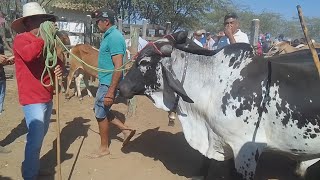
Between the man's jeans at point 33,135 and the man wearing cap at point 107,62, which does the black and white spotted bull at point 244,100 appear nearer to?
the man wearing cap at point 107,62

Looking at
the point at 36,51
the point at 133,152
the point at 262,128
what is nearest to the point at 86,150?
the point at 133,152

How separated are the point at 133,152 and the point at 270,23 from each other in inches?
1564

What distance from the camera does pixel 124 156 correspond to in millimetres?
5293

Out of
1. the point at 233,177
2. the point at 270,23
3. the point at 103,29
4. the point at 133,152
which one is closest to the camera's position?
the point at 233,177

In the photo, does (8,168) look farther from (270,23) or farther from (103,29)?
(270,23)

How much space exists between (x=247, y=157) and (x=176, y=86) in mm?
1068

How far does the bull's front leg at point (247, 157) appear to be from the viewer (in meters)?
3.66

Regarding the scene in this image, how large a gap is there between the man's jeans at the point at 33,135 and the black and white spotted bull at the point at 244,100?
4.46 ft

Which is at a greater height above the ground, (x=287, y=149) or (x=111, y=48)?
(x=111, y=48)

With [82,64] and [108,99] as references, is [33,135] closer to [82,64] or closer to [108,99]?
[108,99]

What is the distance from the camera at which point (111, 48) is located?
4738 mm

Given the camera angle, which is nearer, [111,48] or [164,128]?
[111,48]

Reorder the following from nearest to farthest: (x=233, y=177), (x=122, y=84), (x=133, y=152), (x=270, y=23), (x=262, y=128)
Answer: (x=262, y=128), (x=233, y=177), (x=122, y=84), (x=133, y=152), (x=270, y=23)

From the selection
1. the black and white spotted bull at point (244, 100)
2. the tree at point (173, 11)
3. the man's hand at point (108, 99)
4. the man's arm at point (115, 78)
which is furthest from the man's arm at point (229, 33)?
the tree at point (173, 11)
